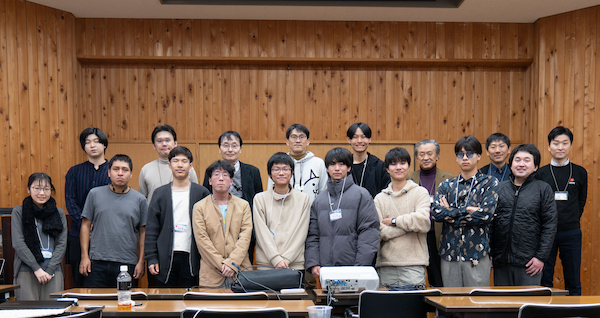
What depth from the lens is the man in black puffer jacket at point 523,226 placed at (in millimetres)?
3258

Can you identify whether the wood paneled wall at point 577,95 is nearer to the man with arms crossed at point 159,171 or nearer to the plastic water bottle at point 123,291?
the man with arms crossed at point 159,171

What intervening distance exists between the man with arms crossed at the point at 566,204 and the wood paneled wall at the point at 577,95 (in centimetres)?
145

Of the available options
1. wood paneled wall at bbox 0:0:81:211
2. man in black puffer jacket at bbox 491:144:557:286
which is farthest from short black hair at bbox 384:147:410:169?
wood paneled wall at bbox 0:0:81:211

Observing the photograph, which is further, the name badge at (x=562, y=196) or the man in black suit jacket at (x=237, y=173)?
the name badge at (x=562, y=196)

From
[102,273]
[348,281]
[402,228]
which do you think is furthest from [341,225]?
[102,273]

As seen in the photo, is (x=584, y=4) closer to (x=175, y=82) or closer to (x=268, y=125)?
(x=268, y=125)

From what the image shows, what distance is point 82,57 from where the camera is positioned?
5.43m

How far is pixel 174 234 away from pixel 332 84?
3097mm

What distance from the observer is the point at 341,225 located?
→ 3201mm

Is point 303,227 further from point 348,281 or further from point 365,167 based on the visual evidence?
point 365,167

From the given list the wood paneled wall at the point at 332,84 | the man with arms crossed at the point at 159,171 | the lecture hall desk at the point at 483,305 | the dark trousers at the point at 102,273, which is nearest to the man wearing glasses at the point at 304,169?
the man with arms crossed at the point at 159,171

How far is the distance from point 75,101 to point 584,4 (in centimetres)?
580

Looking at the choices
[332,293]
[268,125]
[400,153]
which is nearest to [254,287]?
[332,293]

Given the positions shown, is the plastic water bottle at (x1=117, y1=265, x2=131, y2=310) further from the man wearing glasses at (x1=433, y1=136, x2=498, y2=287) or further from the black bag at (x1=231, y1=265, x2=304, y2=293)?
the man wearing glasses at (x1=433, y1=136, x2=498, y2=287)
